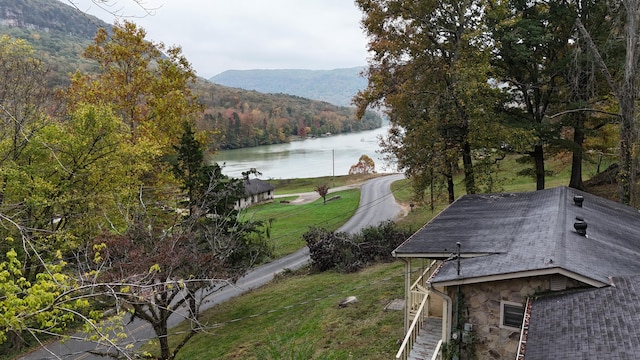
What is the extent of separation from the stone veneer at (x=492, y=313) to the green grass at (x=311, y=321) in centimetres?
301

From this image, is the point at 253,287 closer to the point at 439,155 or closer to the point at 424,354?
the point at 439,155

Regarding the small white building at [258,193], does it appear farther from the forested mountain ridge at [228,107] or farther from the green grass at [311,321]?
the green grass at [311,321]

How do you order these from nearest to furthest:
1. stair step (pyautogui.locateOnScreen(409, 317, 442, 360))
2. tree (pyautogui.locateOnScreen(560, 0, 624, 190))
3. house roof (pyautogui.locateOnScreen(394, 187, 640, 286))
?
house roof (pyautogui.locateOnScreen(394, 187, 640, 286))
stair step (pyautogui.locateOnScreen(409, 317, 442, 360))
tree (pyautogui.locateOnScreen(560, 0, 624, 190))

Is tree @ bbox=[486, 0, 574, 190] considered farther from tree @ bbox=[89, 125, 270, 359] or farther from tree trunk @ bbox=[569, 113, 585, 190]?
tree @ bbox=[89, 125, 270, 359]

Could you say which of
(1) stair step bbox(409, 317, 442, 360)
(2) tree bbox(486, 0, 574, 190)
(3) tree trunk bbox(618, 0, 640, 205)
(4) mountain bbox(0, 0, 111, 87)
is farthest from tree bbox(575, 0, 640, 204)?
(4) mountain bbox(0, 0, 111, 87)

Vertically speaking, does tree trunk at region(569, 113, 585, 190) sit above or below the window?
above

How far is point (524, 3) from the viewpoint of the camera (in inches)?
871

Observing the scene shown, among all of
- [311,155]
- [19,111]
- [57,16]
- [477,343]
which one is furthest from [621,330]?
[57,16]

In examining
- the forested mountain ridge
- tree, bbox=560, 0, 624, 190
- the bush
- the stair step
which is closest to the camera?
the stair step

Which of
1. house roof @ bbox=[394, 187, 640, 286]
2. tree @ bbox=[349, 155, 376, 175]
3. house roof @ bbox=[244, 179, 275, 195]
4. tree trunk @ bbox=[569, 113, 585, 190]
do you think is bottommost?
house roof @ bbox=[244, 179, 275, 195]

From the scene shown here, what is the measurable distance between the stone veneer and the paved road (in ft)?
20.9

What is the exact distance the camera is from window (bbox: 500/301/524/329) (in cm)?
908

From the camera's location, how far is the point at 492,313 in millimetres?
9531

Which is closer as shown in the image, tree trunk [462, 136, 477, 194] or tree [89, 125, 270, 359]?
tree [89, 125, 270, 359]
